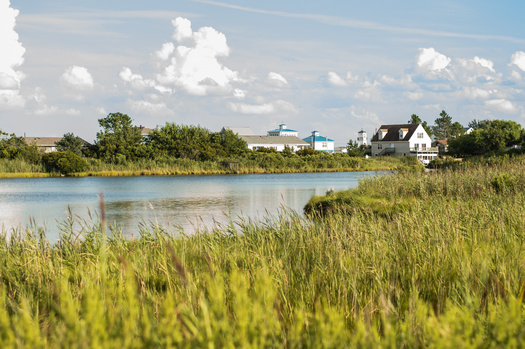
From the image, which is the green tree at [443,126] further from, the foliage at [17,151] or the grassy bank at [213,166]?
the foliage at [17,151]

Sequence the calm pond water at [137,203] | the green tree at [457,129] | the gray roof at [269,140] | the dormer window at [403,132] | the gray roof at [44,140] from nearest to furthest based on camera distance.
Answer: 1. the calm pond water at [137,203]
2. the dormer window at [403,132]
3. the gray roof at [44,140]
4. the gray roof at [269,140]
5. the green tree at [457,129]

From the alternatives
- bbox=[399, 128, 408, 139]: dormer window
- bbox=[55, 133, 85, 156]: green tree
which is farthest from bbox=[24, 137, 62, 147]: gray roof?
bbox=[399, 128, 408, 139]: dormer window

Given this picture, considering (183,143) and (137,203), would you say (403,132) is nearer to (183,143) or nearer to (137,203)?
(183,143)

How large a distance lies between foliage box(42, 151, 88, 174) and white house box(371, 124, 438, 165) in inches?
2283

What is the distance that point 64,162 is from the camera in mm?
47969

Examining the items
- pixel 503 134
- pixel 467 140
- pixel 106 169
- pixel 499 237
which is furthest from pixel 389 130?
pixel 499 237

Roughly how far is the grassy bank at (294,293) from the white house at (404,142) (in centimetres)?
8510

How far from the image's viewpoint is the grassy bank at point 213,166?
1890 inches

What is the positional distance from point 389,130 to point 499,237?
302 ft

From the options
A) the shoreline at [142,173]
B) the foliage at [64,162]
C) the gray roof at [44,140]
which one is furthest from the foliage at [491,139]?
the gray roof at [44,140]

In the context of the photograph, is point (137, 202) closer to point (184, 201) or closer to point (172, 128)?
point (184, 201)

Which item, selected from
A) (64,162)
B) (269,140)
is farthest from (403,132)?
(64,162)

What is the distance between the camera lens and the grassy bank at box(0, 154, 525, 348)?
2.36 metres

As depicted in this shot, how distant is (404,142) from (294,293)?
90.2 metres
